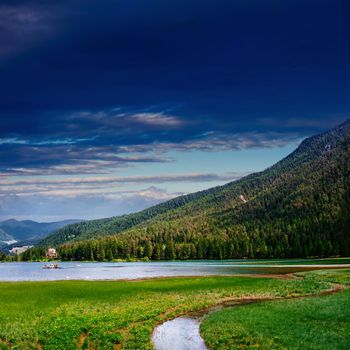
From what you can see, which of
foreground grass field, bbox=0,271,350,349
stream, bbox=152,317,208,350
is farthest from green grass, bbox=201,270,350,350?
foreground grass field, bbox=0,271,350,349

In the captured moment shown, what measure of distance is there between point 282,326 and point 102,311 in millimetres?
20365

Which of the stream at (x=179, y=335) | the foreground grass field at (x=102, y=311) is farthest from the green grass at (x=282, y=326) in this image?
the foreground grass field at (x=102, y=311)

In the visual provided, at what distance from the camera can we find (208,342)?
33.6 meters

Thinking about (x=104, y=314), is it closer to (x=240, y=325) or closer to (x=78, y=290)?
(x=240, y=325)

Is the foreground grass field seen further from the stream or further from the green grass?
the green grass

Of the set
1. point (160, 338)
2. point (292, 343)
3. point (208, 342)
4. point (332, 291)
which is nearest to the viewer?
point (292, 343)

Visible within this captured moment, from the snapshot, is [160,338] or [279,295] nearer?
[160,338]

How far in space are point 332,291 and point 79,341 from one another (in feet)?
124

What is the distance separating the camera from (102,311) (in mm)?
49531

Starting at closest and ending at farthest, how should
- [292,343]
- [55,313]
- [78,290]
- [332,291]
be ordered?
1. [292,343]
2. [55,313]
3. [332,291]
4. [78,290]

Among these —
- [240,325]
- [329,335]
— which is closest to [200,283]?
[240,325]

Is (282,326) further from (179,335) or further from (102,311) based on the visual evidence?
(102,311)

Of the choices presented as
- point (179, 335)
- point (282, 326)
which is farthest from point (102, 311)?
point (282, 326)

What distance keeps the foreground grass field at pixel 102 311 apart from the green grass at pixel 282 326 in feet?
4.02
